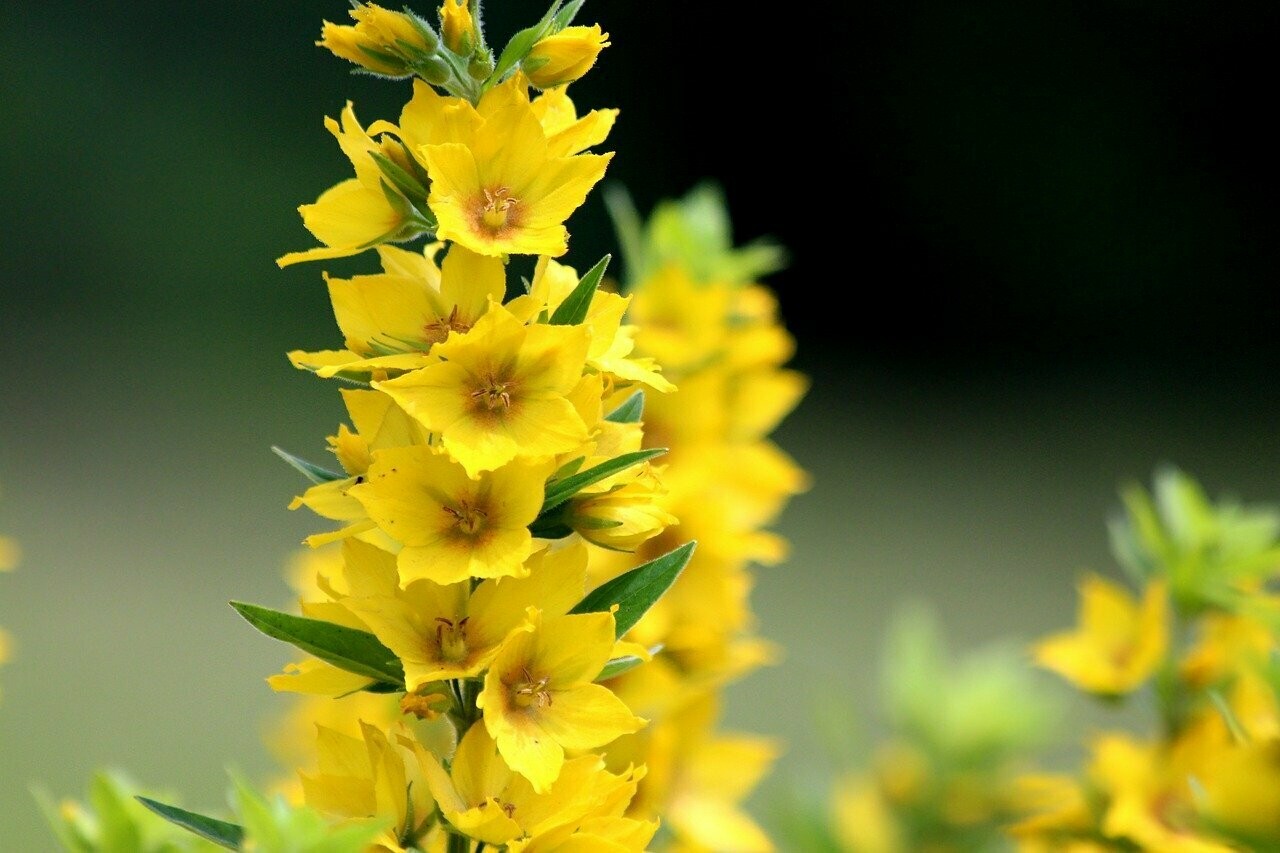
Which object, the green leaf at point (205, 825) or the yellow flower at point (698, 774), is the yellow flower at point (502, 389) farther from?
the yellow flower at point (698, 774)

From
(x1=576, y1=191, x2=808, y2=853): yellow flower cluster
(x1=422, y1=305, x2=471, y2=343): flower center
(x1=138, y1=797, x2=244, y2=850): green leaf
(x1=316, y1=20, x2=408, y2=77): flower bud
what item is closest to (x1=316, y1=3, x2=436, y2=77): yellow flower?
(x1=316, y1=20, x2=408, y2=77): flower bud

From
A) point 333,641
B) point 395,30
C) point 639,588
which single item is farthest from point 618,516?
point 395,30

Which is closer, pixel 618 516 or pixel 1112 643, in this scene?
pixel 618 516

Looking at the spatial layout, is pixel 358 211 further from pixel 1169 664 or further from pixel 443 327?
pixel 1169 664

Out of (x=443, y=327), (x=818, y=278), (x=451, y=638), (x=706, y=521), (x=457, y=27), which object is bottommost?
(x=451, y=638)

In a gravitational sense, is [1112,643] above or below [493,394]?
above

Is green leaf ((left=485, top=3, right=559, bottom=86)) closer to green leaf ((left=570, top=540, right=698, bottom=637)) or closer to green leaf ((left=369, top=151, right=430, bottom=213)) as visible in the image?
green leaf ((left=369, top=151, right=430, bottom=213))

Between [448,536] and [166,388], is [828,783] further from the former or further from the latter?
[166,388]
